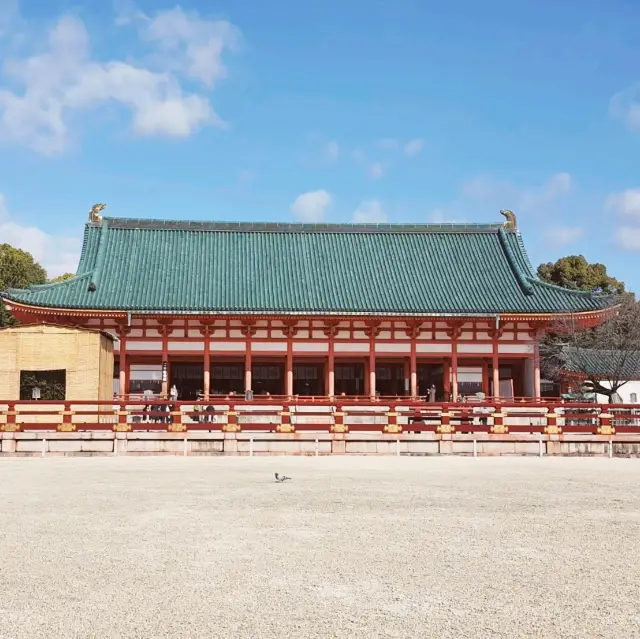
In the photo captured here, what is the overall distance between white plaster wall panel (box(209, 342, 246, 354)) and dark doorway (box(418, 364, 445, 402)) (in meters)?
8.17

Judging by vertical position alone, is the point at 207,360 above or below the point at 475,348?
below

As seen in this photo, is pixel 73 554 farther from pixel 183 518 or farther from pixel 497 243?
pixel 497 243

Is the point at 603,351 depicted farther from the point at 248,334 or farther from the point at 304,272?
the point at 248,334

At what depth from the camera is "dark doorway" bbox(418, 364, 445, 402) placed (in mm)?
Answer: 32844

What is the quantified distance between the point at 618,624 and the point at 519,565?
1.61 m

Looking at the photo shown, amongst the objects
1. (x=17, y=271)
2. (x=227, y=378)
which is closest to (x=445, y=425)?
(x=227, y=378)

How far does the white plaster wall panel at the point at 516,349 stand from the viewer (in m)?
30.5

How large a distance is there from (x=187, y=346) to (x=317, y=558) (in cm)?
2287

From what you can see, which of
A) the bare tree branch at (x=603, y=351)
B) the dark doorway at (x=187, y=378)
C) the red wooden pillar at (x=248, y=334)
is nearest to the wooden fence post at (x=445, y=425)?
the red wooden pillar at (x=248, y=334)

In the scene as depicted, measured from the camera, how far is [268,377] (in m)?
32.6

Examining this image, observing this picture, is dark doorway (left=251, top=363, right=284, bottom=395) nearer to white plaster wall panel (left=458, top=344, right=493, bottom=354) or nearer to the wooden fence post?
white plaster wall panel (left=458, top=344, right=493, bottom=354)

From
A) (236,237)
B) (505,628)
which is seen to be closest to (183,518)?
(505,628)

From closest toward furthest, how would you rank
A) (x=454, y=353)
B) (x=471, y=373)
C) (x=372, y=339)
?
(x=372, y=339)
(x=454, y=353)
(x=471, y=373)

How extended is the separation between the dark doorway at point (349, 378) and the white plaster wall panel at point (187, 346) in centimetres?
659
